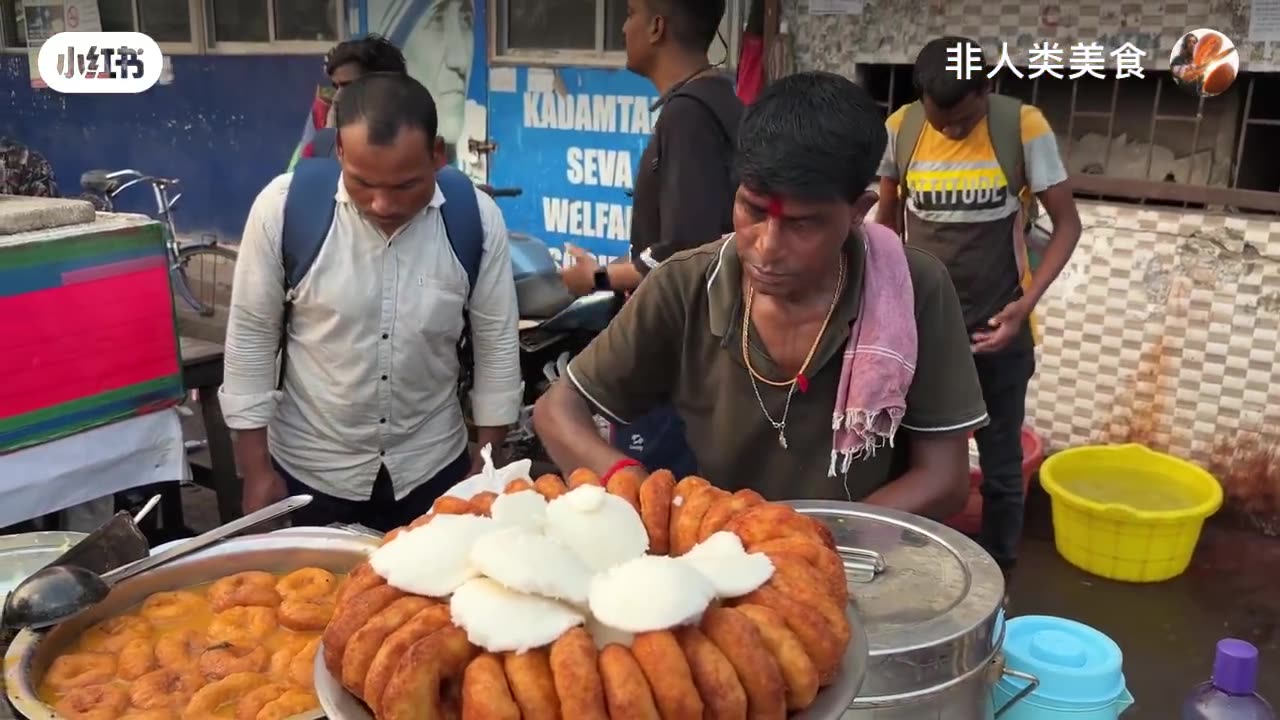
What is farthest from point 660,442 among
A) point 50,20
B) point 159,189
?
point 50,20

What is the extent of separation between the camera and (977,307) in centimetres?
366

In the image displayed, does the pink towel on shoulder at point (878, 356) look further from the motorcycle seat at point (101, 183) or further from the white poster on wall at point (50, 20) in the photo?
the white poster on wall at point (50, 20)

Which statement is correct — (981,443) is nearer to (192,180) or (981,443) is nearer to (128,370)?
(128,370)

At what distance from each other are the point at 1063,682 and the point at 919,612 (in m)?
0.48

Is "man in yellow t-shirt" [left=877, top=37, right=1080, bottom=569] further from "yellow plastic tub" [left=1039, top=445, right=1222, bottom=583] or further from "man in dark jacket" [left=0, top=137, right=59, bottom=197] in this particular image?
"man in dark jacket" [left=0, top=137, right=59, bottom=197]

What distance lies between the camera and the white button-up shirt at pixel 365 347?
2.42m

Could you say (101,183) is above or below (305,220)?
below

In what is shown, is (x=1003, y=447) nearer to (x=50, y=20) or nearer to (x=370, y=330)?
(x=370, y=330)

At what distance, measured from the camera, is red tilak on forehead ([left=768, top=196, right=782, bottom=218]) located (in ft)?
5.05

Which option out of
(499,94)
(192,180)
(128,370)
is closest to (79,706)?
Result: (128,370)

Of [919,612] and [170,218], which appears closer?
[919,612]

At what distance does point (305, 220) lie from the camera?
7.84ft

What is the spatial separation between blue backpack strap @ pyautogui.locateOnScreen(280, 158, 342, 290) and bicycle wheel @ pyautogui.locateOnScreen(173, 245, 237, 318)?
4929mm

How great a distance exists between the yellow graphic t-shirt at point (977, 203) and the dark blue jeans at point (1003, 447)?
18 centimetres
